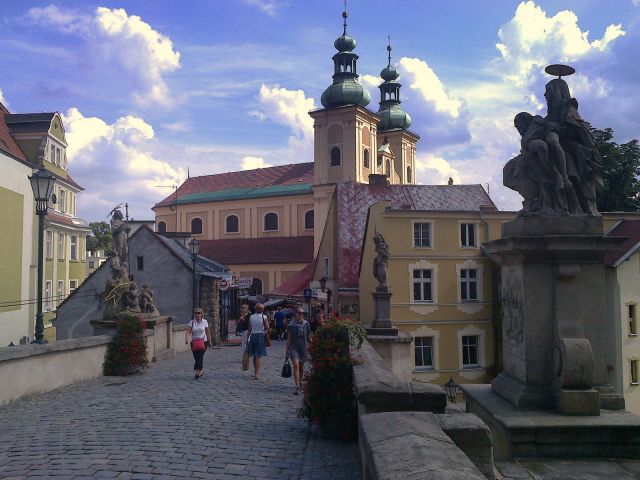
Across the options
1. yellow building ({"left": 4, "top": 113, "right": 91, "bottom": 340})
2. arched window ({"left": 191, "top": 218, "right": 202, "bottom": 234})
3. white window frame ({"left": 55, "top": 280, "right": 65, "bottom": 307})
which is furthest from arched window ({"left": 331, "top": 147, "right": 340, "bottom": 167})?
white window frame ({"left": 55, "top": 280, "right": 65, "bottom": 307})

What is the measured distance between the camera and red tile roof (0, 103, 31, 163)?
111 ft

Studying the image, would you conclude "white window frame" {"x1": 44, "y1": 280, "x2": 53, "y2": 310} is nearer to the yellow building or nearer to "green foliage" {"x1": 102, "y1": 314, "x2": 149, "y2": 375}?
the yellow building

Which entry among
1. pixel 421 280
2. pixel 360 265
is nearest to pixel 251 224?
pixel 360 265

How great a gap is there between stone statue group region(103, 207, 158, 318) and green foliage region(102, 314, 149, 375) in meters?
1.00

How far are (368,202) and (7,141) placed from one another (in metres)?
21.6

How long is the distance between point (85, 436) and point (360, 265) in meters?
29.7

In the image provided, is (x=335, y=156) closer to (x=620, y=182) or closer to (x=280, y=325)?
(x=620, y=182)

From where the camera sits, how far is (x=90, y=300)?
32.0 m

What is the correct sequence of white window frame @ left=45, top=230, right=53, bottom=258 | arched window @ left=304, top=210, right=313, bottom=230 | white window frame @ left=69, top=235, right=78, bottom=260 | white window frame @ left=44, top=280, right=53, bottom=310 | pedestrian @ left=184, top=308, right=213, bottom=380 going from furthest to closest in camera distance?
arched window @ left=304, top=210, right=313, bottom=230 → white window frame @ left=69, top=235, right=78, bottom=260 → white window frame @ left=44, top=280, right=53, bottom=310 → white window frame @ left=45, top=230, right=53, bottom=258 → pedestrian @ left=184, top=308, right=213, bottom=380

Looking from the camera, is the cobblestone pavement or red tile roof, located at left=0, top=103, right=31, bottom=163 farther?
red tile roof, located at left=0, top=103, right=31, bottom=163

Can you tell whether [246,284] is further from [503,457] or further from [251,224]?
[251,224]

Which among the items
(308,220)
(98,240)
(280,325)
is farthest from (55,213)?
(98,240)

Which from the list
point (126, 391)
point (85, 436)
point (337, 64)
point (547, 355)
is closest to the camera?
point (547, 355)

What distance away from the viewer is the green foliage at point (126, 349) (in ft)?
46.9
